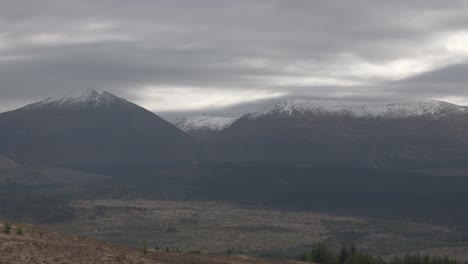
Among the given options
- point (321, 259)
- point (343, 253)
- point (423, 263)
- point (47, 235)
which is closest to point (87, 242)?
point (47, 235)

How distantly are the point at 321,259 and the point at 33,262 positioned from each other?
6183cm

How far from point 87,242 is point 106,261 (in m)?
12.6

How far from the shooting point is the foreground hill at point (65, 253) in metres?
67.6

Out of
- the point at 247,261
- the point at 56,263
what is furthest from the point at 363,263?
the point at 56,263

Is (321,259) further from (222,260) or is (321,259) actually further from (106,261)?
(106,261)

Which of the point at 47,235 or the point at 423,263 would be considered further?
the point at 423,263

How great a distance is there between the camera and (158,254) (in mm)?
82188

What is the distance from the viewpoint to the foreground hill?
67562 mm

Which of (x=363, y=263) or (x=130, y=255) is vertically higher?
(x=130, y=255)

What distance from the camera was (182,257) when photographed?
272ft

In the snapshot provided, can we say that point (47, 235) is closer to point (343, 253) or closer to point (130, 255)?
point (130, 255)

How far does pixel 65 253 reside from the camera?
70.1 meters

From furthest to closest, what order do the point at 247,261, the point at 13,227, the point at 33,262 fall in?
the point at 247,261 → the point at 13,227 → the point at 33,262

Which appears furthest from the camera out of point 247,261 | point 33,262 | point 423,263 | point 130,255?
point 423,263
